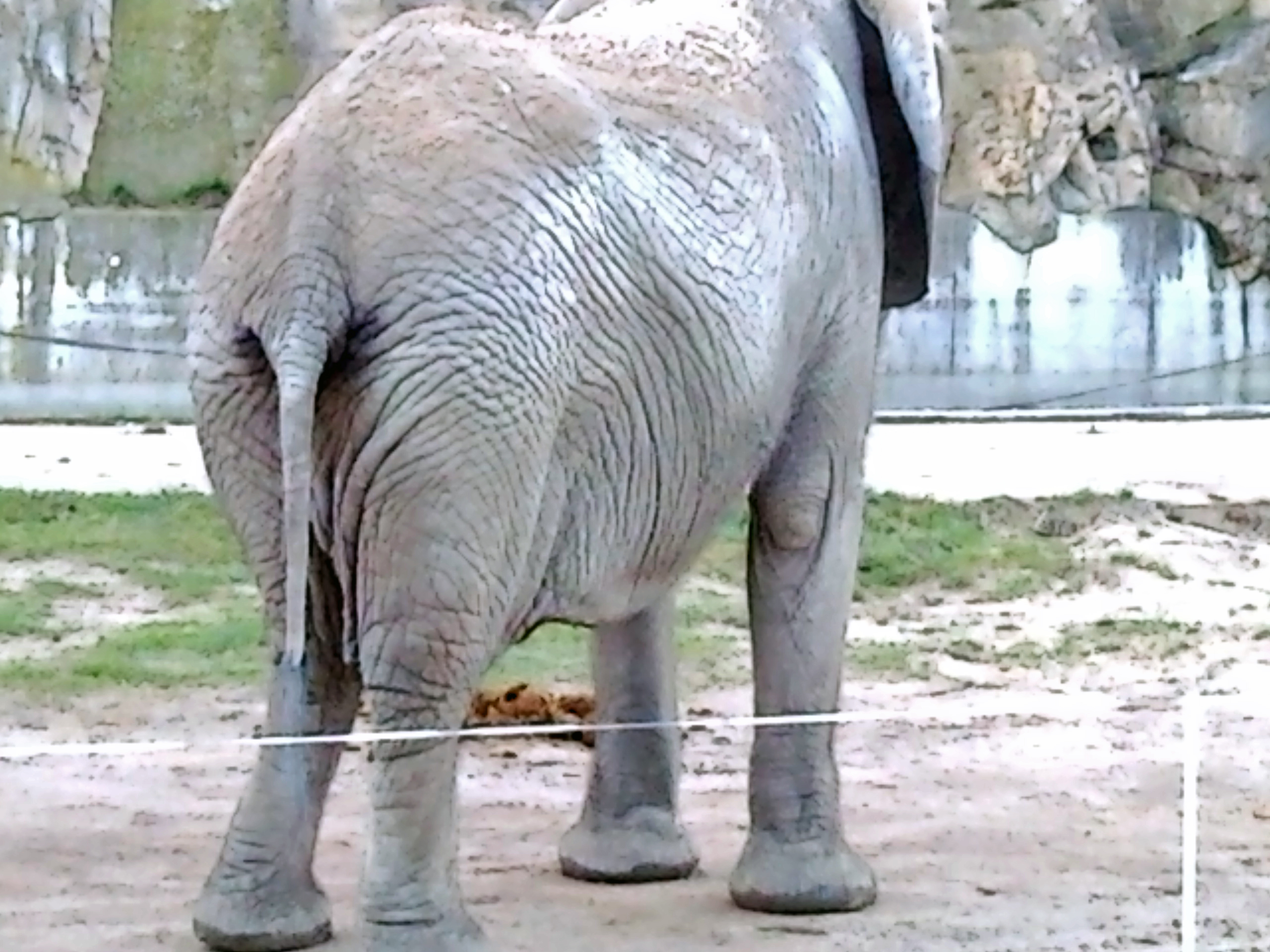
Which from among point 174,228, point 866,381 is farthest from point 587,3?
point 174,228

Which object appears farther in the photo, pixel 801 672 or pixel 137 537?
pixel 137 537

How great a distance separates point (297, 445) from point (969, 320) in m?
16.3

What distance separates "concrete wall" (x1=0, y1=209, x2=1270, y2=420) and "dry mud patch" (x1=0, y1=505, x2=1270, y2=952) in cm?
894

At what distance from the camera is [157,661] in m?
7.98

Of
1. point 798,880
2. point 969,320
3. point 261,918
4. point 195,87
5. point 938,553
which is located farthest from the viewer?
point 195,87

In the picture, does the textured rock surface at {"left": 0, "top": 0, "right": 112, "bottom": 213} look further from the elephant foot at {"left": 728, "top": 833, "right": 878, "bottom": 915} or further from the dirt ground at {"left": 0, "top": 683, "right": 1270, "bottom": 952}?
the elephant foot at {"left": 728, "top": 833, "right": 878, "bottom": 915}

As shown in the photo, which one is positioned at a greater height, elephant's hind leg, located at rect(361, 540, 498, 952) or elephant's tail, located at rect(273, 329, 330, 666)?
elephant's tail, located at rect(273, 329, 330, 666)

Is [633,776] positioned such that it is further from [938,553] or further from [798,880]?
[938,553]

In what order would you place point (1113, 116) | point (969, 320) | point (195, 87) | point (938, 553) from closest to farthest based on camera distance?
point (938, 553) → point (969, 320) → point (195, 87) → point (1113, 116)

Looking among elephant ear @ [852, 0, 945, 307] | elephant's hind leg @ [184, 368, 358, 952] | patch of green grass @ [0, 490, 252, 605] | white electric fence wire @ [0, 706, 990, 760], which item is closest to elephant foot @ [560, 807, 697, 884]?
white electric fence wire @ [0, 706, 990, 760]

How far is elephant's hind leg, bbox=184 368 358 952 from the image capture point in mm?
3822

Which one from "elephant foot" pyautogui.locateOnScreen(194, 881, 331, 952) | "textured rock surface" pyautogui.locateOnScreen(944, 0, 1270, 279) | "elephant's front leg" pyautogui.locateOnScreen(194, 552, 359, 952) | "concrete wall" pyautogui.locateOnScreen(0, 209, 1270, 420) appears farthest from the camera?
"textured rock surface" pyautogui.locateOnScreen(944, 0, 1270, 279)

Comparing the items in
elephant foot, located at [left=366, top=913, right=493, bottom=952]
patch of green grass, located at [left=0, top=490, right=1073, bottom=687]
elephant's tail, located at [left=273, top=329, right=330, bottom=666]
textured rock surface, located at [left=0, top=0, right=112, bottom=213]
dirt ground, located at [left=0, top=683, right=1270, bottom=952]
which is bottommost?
dirt ground, located at [left=0, top=683, right=1270, bottom=952]

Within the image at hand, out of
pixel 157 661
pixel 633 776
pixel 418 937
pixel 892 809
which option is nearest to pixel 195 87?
pixel 157 661
